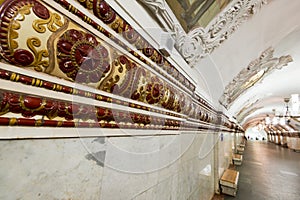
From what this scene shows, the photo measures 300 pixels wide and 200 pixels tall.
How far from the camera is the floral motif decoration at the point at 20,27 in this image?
270 mm

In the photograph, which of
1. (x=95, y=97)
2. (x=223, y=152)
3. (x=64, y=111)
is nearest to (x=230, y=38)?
(x=95, y=97)

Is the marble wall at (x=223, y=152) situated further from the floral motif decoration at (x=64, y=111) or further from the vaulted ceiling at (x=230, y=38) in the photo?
the floral motif decoration at (x=64, y=111)

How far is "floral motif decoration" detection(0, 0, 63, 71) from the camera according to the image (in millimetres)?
270

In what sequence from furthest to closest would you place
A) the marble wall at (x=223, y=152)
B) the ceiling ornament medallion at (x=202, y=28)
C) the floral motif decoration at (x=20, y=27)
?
the marble wall at (x=223, y=152) < the ceiling ornament medallion at (x=202, y=28) < the floral motif decoration at (x=20, y=27)

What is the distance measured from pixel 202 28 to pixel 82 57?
948 millimetres

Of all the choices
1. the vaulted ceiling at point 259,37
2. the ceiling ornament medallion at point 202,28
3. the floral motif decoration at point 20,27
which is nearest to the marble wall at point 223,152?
the vaulted ceiling at point 259,37

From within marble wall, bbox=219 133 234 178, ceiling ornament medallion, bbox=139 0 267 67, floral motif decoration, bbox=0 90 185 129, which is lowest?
marble wall, bbox=219 133 234 178

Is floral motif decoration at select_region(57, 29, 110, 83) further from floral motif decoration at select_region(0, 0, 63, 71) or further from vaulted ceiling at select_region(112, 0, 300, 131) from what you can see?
vaulted ceiling at select_region(112, 0, 300, 131)

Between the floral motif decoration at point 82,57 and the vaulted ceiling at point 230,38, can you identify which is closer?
the floral motif decoration at point 82,57

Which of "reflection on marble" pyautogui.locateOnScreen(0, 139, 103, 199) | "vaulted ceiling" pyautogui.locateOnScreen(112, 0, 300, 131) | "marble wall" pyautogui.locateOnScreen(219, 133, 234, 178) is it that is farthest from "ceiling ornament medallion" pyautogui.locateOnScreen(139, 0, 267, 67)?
"marble wall" pyautogui.locateOnScreen(219, 133, 234, 178)

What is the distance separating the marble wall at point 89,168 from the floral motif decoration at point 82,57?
0.17 meters

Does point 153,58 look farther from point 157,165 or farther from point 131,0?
point 157,165

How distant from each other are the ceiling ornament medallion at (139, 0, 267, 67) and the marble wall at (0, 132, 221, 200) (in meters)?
0.54

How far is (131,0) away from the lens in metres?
0.56
